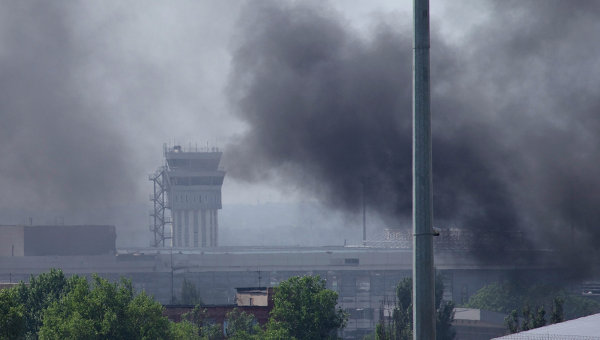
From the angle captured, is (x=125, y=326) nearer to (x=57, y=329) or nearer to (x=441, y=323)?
(x=57, y=329)

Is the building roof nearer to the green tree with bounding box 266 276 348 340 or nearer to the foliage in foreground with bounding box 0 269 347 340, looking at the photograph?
the foliage in foreground with bounding box 0 269 347 340

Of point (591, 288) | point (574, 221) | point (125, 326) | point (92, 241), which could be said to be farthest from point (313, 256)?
point (125, 326)

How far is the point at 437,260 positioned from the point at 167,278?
62.0 m

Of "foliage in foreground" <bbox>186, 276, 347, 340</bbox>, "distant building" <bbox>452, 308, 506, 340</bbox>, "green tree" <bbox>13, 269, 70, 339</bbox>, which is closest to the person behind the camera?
"foliage in foreground" <bbox>186, 276, 347, 340</bbox>

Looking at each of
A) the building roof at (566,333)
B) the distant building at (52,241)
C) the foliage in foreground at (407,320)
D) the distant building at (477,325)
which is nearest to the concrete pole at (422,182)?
the building roof at (566,333)

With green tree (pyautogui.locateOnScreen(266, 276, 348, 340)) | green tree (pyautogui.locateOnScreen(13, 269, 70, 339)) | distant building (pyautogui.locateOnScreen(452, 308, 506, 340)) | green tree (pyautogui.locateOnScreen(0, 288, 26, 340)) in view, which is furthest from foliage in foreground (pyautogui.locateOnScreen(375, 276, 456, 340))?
green tree (pyautogui.locateOnScreen(0, 288, 26, 340))

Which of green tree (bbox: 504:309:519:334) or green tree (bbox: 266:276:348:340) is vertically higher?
green tree (bbox: 266:276:348:340)

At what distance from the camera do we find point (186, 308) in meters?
83.4

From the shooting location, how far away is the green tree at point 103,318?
4888 cm

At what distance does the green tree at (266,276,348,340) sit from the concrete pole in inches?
1697

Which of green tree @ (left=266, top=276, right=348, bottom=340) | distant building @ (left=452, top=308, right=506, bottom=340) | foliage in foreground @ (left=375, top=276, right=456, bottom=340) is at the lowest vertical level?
distant building @ (left=452, top=308, right=506, bottom=340)

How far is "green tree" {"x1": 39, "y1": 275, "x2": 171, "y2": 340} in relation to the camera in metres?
48.9

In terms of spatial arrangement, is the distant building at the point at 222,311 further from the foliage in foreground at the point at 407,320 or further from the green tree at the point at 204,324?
the foliage in foreground at the point at 407,320

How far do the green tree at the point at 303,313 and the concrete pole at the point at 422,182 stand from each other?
4310cm
